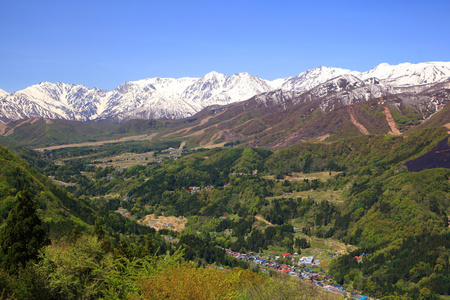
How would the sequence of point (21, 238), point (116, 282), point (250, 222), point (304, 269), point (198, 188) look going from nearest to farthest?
point (116, 282), point (21, 238), point (304, 269), point (250, 222), point (198, 188)

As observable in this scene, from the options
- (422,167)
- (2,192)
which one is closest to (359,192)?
(422,167)

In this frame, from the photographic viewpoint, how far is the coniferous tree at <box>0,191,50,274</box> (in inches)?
1756

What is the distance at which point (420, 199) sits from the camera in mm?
108875

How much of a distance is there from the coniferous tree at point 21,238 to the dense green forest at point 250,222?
0.45 metres

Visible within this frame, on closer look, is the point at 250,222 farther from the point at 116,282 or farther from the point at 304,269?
the point at 116,282

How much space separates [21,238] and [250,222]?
9023 cm

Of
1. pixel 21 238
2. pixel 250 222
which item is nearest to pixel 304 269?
pixel 250 222

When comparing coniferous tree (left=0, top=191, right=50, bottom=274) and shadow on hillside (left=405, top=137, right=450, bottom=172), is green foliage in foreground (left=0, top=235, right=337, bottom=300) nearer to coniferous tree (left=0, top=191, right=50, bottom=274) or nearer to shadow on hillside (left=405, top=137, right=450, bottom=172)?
coniferous tree (left=0, top=191, right=50, bottom=274)

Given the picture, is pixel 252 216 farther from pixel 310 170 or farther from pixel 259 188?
pixel 310 170

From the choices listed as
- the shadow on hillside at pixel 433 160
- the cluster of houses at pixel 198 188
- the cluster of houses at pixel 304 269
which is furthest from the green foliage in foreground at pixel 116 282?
the cluster of houses at pixel 198 188

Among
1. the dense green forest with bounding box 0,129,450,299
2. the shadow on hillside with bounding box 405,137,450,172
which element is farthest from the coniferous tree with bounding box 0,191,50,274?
the shadow on hillside with bounding box 405,137,450,172

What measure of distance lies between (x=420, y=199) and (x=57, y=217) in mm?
91481

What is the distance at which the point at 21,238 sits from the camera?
45906mm

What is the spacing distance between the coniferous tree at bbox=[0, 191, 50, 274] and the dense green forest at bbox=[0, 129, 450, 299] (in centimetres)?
45
